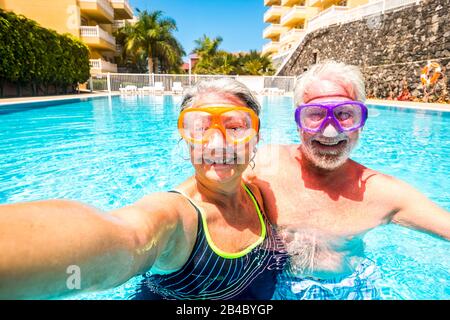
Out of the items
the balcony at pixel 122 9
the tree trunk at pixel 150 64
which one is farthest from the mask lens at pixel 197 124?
the balcony at pixel 122 9

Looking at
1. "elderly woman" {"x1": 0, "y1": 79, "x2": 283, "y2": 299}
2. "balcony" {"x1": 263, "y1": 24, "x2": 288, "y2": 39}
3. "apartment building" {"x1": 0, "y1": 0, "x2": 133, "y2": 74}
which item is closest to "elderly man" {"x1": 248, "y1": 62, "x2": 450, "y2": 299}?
"elderly woman" {"x1": 0, "y1": 79, "x2": 283, "y2": 299}

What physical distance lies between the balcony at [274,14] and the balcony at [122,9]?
57.2 ft

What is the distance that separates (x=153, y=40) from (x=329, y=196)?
103 ft

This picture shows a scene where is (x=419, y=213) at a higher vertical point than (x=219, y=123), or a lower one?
lower

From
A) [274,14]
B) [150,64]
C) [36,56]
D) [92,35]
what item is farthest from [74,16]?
[274,14]

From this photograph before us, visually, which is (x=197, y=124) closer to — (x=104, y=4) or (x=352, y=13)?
(x=352, y=13)

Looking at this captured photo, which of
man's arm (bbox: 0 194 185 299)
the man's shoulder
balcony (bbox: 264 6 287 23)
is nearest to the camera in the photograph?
man's arm (bbox: 0 194 185 299)

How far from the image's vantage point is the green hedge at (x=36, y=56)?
12242 millimetres

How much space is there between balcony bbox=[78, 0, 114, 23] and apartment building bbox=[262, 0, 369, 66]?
16.6m

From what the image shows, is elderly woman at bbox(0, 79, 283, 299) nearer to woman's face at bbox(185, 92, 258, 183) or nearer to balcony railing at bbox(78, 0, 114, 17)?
woman's face at bbox(185, 92, 258, 183)

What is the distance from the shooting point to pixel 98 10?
23531 mm

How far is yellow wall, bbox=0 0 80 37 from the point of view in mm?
21953
